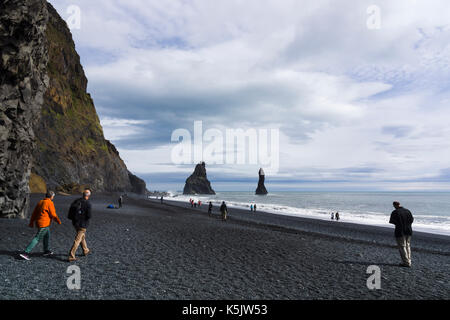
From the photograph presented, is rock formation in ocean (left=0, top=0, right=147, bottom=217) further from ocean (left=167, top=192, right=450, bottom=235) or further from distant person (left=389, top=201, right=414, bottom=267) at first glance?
ocean (left=167, top=192, right=450, bottom=235)

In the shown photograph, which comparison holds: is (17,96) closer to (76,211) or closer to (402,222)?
(76,211)

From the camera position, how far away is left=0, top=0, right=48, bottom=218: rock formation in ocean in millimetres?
17203

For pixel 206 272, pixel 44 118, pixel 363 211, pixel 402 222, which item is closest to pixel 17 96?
pixel 206 272

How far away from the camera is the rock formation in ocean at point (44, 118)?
17484 millimetres

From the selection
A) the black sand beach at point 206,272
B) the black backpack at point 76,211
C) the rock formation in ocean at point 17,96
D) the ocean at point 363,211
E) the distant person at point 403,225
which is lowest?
the ocean at point 363,211

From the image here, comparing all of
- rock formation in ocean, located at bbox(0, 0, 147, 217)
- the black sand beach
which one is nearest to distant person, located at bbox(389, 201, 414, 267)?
the black sand beach

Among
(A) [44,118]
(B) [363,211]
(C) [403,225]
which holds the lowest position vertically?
(B) [363,211]

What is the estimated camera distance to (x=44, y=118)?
6938cm

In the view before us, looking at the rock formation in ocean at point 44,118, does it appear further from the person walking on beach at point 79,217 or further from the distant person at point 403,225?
the distant person at point 403,225

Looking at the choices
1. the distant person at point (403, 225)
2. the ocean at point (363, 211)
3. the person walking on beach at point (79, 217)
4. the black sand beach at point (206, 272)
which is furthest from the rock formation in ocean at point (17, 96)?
the ocean at point (363, 211)

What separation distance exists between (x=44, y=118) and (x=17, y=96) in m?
62.2
